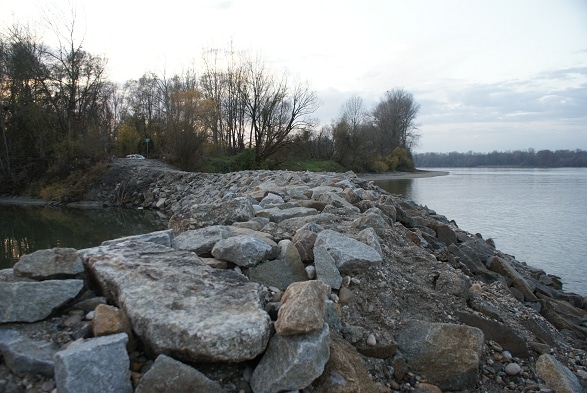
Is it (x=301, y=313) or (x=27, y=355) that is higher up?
(x=301, y=313)

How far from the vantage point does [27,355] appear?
6.17 ft

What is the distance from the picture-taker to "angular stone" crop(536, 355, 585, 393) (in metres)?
2.53

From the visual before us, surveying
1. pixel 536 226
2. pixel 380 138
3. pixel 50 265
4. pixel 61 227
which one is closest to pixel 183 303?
pixel 50 265

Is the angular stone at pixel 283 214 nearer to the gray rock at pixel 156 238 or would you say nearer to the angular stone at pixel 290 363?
the gray rock at pixel 156 238

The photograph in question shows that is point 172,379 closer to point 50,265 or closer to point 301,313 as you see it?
point 301,313

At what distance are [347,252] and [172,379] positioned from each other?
69.3 inches

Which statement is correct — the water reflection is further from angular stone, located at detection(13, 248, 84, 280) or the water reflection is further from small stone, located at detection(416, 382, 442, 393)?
angular stone, located at detection(13, 248, 84, 280)

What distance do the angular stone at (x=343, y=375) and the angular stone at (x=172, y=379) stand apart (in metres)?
0.55

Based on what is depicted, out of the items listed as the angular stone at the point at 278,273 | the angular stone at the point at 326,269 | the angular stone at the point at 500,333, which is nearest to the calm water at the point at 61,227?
the angular stone at the point at 278,273

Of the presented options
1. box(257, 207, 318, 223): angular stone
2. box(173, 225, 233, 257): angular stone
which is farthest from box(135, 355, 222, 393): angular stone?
box(257, 207, 318, 223): angular stone

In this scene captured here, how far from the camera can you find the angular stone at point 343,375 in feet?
6.71

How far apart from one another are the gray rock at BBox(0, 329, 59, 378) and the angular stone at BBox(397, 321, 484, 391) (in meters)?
1.94

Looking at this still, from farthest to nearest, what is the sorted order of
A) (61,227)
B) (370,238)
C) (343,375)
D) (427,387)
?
(61,227)
(370,238)
(427,387)
(343,375)

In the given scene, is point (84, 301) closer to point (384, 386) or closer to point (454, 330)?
point (384, 386)
